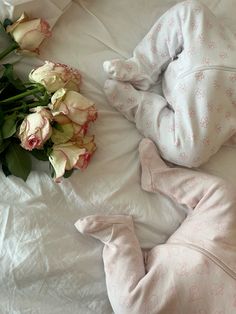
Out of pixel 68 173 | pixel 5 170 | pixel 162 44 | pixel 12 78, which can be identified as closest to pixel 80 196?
pixel 68 173

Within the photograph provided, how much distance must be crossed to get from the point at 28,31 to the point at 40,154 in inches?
10.5

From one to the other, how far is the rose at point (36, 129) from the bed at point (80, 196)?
4.8 inches

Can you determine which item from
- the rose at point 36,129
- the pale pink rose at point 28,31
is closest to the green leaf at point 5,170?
the rose at point 36,129

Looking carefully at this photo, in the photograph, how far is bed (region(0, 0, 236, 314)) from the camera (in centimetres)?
93

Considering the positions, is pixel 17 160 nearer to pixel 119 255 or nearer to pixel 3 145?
pixel 3 145

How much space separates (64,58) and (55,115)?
0.22m

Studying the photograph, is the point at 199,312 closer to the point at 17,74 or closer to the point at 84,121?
the point at 84,121

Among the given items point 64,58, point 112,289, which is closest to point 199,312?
point 112,289

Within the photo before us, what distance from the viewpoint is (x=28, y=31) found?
0.96 m

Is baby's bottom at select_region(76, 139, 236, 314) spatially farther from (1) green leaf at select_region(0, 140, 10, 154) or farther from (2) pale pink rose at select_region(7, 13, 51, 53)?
(2) pale pink rose at select_region(7, 13, 51, 53)

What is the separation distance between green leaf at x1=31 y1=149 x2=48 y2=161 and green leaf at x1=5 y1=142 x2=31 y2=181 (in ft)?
0.07

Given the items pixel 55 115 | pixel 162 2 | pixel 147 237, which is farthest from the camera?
pixel 162 2

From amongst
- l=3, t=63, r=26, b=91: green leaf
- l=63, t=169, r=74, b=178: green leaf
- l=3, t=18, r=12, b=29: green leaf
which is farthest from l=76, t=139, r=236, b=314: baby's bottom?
l=3, t=18, r=12, b=29: green leaf

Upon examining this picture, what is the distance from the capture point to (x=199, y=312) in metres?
0.93
